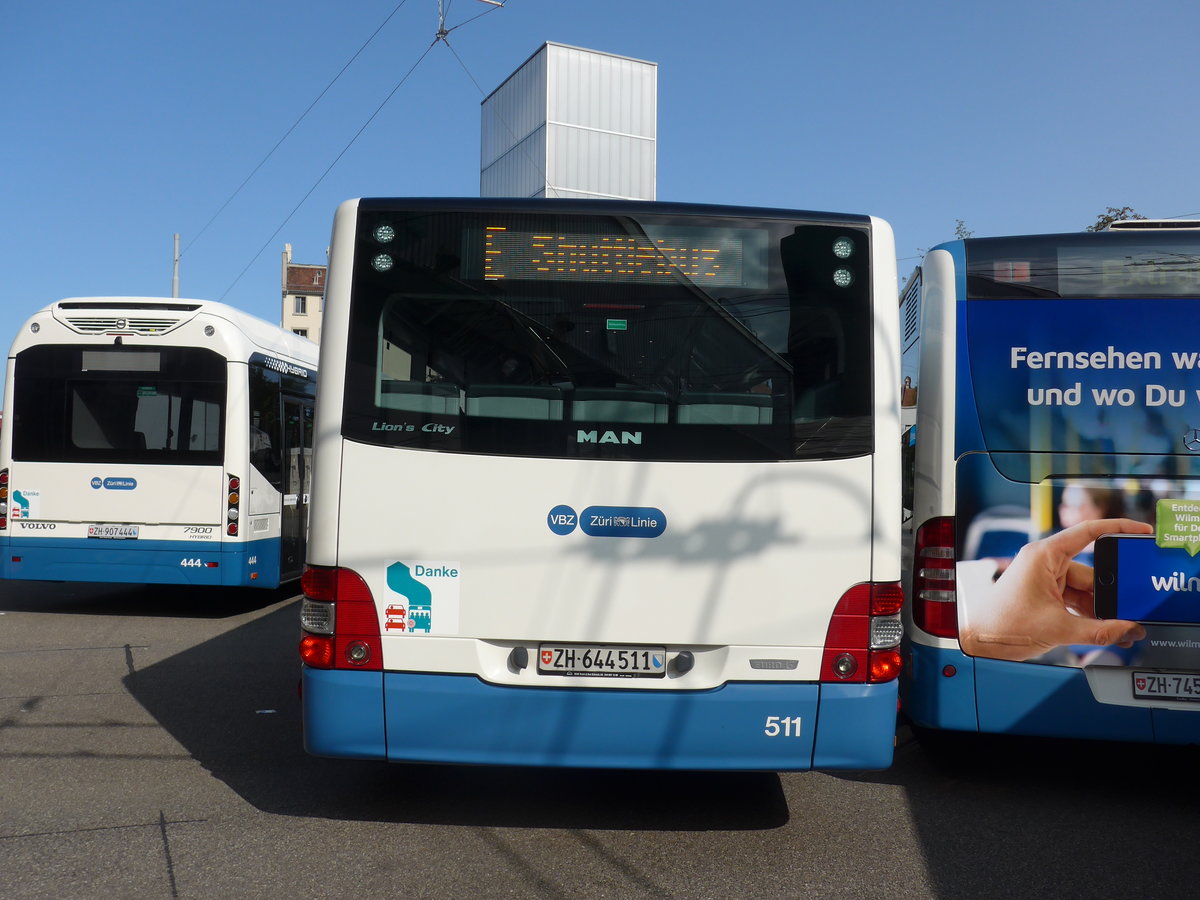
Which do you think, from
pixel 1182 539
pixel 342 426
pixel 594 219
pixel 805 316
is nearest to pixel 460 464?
pixel 342 426

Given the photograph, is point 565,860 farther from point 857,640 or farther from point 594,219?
point 594,219

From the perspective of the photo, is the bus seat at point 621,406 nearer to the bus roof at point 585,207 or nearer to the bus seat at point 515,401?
the bus seat at point 515,401

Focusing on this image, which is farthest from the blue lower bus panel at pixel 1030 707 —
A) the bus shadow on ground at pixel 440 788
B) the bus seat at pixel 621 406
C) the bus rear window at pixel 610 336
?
the bus seat at pixel 621 406

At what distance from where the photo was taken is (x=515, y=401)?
16.5 ft

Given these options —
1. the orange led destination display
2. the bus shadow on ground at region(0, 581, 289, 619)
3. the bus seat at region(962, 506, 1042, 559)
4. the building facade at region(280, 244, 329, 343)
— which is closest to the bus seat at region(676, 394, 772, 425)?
the orange led destination display

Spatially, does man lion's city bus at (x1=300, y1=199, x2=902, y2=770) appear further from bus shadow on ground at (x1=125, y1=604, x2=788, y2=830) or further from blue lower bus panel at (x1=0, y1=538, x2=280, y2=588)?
blue lower bus panel at (x1=0, y1=538, x2=280, y2=588)

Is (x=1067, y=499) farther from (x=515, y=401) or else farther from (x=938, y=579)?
(x=515, y=401)

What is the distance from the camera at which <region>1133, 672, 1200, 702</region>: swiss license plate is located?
5.77 m

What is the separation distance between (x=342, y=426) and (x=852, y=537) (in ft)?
6.89

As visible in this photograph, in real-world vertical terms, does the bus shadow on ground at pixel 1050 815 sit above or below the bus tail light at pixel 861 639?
below

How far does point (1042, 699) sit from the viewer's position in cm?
584

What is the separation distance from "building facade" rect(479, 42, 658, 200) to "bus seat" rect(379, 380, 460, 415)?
149ft

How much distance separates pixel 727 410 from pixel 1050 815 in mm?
2532

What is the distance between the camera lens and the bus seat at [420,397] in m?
5.01
